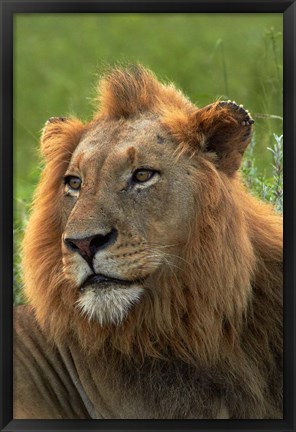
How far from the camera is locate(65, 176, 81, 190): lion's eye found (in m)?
3.32

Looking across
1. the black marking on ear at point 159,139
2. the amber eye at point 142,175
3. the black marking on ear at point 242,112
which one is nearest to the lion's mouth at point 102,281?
the amber eye at point 142,175

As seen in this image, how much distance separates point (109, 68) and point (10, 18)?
0.35 m

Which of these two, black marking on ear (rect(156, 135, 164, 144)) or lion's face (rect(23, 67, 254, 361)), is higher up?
black marking on ear (rect(156, 135, 164, 144))

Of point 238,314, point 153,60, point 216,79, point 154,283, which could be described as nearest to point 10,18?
point 154,283

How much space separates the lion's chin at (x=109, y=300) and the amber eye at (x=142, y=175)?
305mm

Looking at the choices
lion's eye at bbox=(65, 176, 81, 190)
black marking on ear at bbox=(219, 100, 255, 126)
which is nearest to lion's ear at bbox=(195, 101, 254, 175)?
black marking on ear at bbox=(219, 100, 255, 126)

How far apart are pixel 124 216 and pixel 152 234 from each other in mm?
96

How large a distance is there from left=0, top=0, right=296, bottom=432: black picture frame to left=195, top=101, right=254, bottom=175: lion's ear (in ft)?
0.62

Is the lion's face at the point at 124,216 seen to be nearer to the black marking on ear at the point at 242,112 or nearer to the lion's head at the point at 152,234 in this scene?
the lion's head at the point at 152,234

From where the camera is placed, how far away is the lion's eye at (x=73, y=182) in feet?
10.9

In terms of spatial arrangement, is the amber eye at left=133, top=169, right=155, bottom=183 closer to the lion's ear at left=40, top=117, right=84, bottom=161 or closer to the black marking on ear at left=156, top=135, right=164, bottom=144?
the black marking on ear at left=156, top=135, right=164, bottom=144

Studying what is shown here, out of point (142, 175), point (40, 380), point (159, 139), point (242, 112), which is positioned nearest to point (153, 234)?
point (142, 175)

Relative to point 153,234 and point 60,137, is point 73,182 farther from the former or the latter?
point 153,234

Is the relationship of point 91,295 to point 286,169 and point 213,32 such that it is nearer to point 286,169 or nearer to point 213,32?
point 286,169
